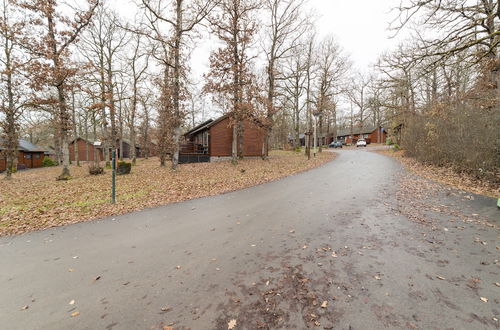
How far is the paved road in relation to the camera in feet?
7.96

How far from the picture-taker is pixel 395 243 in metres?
4.11

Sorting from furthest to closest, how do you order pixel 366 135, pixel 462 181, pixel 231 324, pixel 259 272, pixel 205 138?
pixel 366 135 → pixel 205 138 → pixel 462 181 → pixel 259 272 → pixel 231 324

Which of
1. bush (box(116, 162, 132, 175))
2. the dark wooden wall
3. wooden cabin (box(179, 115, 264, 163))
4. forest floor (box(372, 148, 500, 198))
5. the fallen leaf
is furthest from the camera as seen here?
the dark wooden wall

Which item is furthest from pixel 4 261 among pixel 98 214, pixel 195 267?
pixel 195 267

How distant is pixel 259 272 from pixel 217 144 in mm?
20657

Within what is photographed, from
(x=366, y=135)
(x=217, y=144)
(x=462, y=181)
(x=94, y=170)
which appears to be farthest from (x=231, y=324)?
(x=366, y=135)

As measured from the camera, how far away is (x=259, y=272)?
10.8 feet

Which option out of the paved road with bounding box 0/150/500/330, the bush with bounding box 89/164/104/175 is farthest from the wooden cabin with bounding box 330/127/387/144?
the bush with bounding box 89/164/104/175

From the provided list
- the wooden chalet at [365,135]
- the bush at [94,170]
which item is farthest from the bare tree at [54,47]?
the wooden chalet at [365,135]

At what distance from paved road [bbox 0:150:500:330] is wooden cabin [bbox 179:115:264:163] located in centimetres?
1720

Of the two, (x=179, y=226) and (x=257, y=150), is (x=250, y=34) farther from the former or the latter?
(x=179, y=226)

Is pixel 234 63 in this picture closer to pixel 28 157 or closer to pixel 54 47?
pixel 54 47

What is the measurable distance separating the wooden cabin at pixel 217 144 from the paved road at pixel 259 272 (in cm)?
1720

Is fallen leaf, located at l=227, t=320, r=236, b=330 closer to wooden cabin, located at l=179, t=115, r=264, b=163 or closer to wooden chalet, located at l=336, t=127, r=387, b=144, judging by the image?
wooden cabin, located at l=179, t=115, r=264, b=163
